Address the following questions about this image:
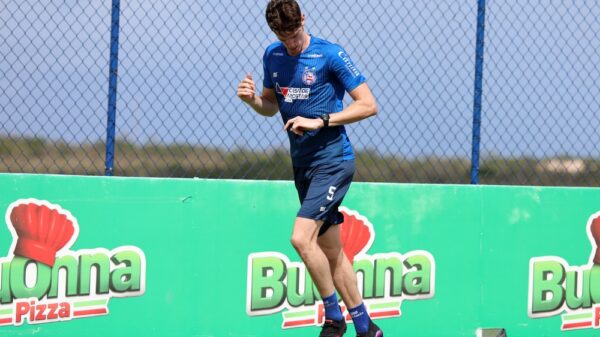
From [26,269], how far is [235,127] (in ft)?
5.46

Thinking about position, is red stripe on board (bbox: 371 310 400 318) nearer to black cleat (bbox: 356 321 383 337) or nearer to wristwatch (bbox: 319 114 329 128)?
black cleat (bbox: 356 321 383 337)

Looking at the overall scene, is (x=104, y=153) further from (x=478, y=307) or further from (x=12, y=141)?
(x=478, y=307)

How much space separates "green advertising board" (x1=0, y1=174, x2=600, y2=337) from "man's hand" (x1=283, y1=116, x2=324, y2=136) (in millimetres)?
1170

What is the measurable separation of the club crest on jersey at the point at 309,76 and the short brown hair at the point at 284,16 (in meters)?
0.28

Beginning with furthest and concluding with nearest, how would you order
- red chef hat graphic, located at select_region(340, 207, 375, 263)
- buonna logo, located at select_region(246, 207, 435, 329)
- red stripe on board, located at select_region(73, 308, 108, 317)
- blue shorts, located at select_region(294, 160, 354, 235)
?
1. red chef hat graphic, located at select_region(340, 207, 375, 263)
2. buonna logo, located at select_region(246, 207, 435, 329)
3. red stripe on board, located at select_region(73, 308, 108, 317)
4. blue shorts, located at select_region(294, 160, 354, 235)

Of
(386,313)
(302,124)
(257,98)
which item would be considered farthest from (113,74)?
(386,313)

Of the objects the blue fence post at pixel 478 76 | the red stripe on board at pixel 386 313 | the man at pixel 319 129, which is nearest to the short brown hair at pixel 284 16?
the man at pixel 319 129

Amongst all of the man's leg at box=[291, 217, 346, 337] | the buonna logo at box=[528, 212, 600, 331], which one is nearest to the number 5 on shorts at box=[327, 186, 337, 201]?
the man's leg at box=[291, 217, 346, 337]

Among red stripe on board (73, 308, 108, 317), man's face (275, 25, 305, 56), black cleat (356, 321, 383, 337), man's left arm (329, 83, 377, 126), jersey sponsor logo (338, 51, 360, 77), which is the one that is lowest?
black cleat (356, 321, 383, 337)

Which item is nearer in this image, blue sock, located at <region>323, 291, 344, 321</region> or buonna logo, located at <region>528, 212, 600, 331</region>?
blue sock, located at <region>323, 291, 344, 321</region>

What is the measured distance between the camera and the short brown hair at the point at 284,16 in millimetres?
5801

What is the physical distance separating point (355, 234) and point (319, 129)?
4.44 feet

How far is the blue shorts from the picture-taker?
5.91 meters

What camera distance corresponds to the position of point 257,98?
6211 millimetres
